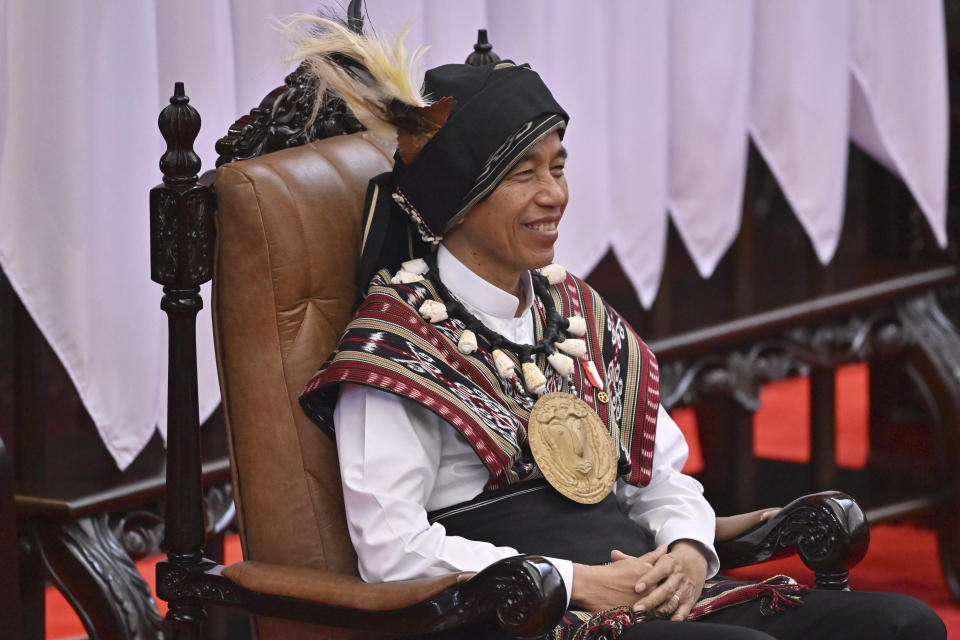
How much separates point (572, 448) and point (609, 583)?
0.73 feet

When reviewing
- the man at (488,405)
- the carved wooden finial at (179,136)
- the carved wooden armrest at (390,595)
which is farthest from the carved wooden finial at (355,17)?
the carved wooden armrest at (390,595)

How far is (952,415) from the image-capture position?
11.7 ft

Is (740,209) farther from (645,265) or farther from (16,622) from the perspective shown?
(16,622)

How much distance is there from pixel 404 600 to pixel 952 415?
231 cm

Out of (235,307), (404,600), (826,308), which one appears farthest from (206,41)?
(826,308)

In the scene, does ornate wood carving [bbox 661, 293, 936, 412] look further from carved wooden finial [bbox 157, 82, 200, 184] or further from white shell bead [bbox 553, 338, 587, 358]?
carved wooden finial [bbox 157, 82, 200, 184]

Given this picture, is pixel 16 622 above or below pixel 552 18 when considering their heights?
below

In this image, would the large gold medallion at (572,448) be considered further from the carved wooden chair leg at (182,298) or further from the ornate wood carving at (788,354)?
the ornate wood carving at (788,354)

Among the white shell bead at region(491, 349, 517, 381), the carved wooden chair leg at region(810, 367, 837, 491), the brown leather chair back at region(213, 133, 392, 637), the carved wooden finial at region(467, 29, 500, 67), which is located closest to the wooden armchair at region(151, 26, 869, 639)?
the brown leather chair back at region(213, 133, 392, 637)

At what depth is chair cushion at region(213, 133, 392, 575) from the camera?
188 cm

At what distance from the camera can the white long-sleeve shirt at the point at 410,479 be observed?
5.76 ft

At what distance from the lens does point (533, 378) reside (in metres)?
1.93

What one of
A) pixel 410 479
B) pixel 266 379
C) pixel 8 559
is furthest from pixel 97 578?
pixel 410 479

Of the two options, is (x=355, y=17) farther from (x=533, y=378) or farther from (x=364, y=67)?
(x=533, y=378)
